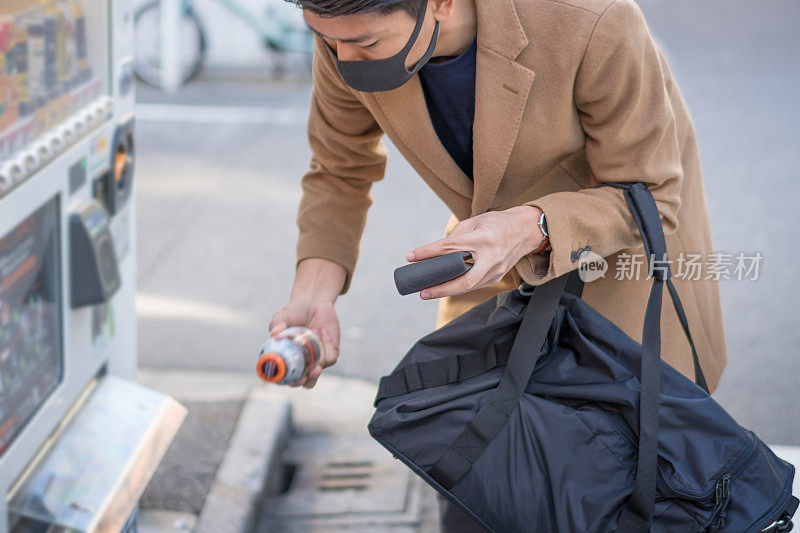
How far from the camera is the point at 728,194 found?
5.23 meters

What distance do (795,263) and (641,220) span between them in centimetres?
343

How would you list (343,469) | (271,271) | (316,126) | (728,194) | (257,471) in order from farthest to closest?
(728,194) → (271,271) → (343,469) → (257,471) → (316,126)

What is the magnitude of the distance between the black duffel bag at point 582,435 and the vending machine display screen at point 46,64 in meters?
0.86

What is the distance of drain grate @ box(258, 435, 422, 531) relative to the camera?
268cm

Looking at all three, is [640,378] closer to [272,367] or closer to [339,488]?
[272,367]

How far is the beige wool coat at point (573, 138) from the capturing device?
1.42 metres

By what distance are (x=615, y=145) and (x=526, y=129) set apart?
0.15 meters

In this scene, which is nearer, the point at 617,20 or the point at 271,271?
the point at 617,20

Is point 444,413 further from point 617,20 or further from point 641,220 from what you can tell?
point 617,20

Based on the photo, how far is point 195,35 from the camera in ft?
26.0

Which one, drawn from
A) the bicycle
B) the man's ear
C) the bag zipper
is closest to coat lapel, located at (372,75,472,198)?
the man's ear

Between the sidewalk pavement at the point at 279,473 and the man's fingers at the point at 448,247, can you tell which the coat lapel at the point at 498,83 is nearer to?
the man's fingers at the point at 448,247

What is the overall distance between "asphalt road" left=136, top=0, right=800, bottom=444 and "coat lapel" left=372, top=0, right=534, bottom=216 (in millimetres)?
2045

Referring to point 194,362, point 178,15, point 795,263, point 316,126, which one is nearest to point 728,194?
point 795,263
